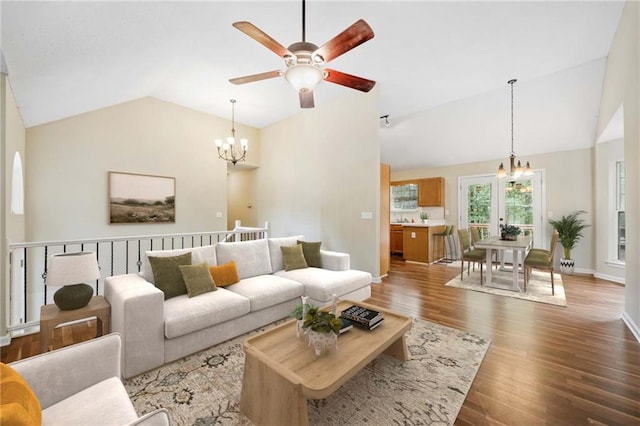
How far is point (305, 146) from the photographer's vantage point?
5.71 metres

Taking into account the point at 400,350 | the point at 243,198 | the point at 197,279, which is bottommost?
the point at 400,350

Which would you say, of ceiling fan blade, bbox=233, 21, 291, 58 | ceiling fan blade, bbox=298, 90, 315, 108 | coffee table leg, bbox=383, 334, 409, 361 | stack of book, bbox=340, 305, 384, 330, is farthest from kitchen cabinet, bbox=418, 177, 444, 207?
ceiling fan blade, bbox=233, 21, 291, 58

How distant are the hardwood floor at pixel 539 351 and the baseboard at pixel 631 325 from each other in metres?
0.05

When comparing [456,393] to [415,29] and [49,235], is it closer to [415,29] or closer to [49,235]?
[415,29]

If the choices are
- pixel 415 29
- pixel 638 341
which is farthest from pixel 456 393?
pixel 415 29

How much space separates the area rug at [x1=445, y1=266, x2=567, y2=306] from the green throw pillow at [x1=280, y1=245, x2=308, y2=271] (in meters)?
2.60

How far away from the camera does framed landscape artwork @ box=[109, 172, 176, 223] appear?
4.68 m

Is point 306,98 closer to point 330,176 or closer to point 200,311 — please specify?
point 200,311

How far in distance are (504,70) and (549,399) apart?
412 cm

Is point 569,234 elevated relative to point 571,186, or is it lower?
lower

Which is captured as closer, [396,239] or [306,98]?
[306,98]

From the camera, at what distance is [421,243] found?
6363mm

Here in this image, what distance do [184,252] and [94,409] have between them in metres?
1.90

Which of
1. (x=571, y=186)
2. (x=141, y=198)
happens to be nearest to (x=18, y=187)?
(x=141, y=198)
